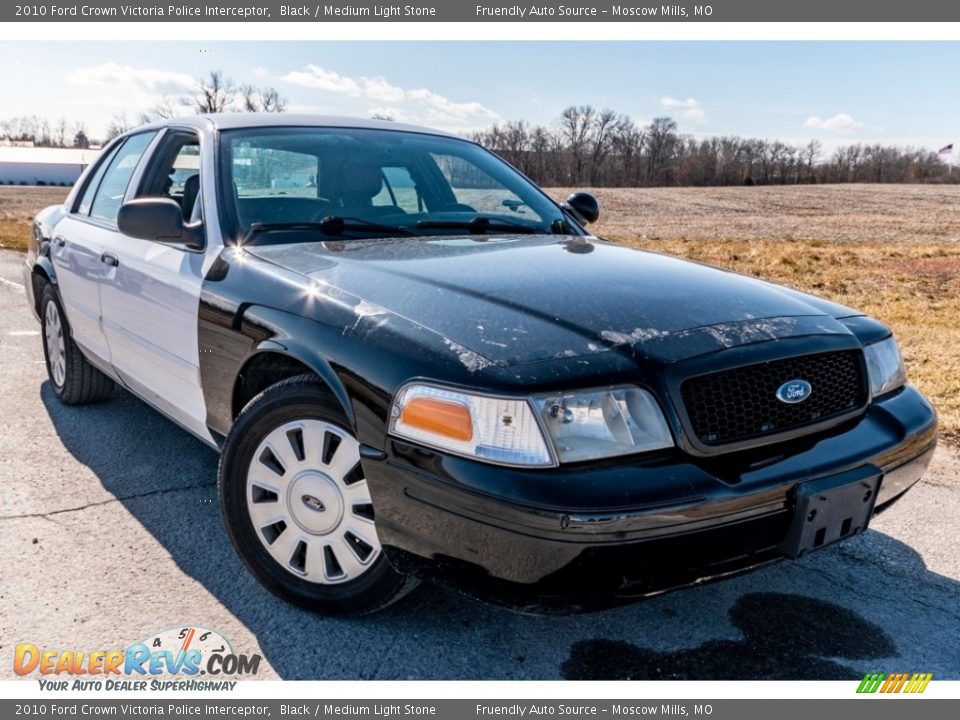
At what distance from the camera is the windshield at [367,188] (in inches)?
125

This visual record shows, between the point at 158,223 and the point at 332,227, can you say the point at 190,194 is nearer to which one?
the point at 158,223

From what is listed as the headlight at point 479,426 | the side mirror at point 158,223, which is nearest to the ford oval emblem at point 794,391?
the headlight at point 479,426

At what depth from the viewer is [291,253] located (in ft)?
9.42

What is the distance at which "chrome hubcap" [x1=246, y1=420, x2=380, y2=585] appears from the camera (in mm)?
2383

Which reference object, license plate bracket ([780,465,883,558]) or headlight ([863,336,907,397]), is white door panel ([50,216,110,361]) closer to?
license plate bracket ([780,465,883,558])

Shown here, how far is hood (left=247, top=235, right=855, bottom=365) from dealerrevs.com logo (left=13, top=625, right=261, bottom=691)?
1.11 metres

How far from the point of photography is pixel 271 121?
141 inches

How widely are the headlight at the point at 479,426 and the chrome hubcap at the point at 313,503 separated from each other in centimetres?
35

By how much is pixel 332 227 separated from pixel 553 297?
1119mm

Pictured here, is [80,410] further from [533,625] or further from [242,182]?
[533,625]

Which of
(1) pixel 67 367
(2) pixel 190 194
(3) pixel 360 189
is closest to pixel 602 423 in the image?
(3) pixel 360 189

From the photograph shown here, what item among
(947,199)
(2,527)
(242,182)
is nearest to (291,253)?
Answer: (242,182)

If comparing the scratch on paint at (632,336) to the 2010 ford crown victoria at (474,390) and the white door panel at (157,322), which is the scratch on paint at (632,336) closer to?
the 2010 ford crown victoria at (474,390)

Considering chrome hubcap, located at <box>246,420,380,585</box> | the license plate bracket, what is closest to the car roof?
chrome hubcap, located at <box>246,420,380,585</box>
